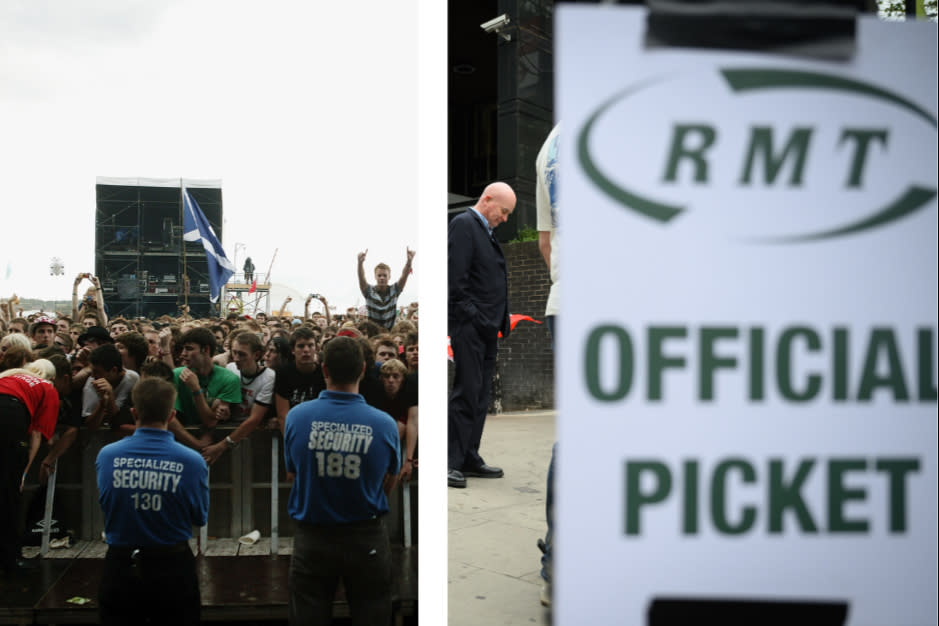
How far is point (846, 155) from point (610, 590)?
72cm

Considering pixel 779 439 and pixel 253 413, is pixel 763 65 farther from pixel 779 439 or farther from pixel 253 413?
pixel 253 413

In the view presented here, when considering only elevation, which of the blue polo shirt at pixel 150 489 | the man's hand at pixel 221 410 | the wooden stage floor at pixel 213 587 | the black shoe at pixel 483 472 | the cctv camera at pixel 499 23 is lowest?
the wooden stage floor at pixel 213 587

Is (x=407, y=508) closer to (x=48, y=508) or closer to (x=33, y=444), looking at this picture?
(x=33, y=444)

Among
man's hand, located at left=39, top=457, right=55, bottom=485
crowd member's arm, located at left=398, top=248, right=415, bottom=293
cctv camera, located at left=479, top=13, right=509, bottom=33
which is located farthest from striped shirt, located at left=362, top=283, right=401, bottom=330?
cctv camera, located at left=479, top=13, right=509, bottom=33

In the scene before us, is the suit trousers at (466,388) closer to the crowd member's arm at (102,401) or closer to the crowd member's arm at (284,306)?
the crowd member's arm at (284,306)

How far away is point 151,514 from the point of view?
2.80 metres

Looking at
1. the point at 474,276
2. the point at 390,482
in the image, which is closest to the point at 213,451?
the point at 390,482

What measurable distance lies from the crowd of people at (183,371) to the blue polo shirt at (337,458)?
0.16ft

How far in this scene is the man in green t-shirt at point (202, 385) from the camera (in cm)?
309

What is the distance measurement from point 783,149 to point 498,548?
2217 millimetres

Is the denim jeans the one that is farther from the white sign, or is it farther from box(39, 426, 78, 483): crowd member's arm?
the white sign

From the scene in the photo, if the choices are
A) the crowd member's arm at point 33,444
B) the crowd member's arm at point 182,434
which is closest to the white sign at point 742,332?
the crowd member's arm at point 182,434

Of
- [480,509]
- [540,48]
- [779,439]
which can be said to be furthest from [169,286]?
[540,48]

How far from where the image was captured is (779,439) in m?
1.02
